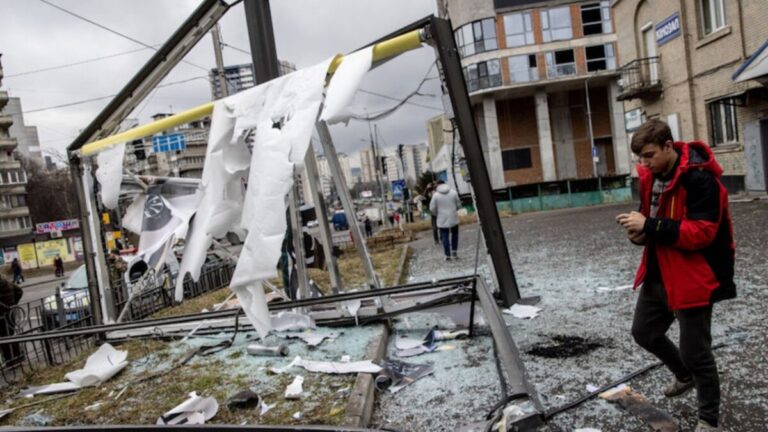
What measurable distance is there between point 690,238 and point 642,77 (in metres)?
23.0

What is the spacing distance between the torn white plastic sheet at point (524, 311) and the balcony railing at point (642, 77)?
1959cm

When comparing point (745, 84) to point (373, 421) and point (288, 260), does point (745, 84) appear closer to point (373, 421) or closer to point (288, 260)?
point (288, 260)

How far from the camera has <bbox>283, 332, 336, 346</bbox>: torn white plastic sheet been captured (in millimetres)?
5539

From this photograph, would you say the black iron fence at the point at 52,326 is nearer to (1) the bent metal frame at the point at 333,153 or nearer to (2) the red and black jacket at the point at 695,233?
(1) the bent metal frame at the point at 333,153

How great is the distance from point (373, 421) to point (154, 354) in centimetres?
357

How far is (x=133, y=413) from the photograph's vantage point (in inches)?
165

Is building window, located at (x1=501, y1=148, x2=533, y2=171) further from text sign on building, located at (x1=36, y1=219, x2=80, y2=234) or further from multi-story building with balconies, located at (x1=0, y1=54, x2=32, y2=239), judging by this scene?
multi-story building with balconies, located at (x1=0, y1=54, x2=32, y2=239)

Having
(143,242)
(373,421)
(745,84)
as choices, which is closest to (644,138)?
(373,421)

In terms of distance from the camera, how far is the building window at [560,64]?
136 ft

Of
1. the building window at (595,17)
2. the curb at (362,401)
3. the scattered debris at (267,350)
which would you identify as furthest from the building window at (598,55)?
the curb at (362,401)

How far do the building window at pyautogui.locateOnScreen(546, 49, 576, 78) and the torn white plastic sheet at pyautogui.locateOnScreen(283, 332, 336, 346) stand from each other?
133ft

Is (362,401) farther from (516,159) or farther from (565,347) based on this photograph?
(516,159)

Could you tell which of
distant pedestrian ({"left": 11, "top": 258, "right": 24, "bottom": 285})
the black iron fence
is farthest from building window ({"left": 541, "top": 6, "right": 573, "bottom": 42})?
distant pedestrian ({"left": 11, "top": 258, "right": 24, "bottom": 285})

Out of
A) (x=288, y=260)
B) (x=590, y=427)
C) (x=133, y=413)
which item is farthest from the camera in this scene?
(x=288, y=260)
